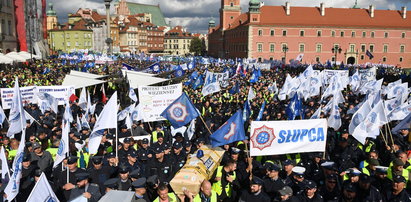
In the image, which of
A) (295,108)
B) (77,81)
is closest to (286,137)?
(295,108)

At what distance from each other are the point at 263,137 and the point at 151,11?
592 feet

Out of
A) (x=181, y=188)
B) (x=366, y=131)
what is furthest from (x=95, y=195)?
(x=366, y=131)

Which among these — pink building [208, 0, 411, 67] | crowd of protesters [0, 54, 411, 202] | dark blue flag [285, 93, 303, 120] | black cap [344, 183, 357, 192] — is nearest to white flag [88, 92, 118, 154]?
crowd of protesters [0, 54, 411, 202]

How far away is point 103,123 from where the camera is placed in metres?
7.05

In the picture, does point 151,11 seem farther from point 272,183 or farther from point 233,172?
point 272,183

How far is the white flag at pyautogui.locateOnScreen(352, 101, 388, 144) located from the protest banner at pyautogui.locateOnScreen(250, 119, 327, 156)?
134cm

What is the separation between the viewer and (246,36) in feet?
243

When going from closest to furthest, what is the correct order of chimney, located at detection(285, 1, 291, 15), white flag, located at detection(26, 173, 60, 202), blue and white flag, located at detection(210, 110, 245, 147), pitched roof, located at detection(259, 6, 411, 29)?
white flag, located at detection(26, 173, 60, 202) → blue and white flag, located at detection(210, 110, 245, 147) → pitched roof, located at detection(259, 6, 411, 29) → chimney, located at detection(285, 1, 291, 15)

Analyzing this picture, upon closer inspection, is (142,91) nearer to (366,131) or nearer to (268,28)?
(366,131)

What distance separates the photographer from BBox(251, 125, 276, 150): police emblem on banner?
261 inches

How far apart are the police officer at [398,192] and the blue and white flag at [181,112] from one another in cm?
464

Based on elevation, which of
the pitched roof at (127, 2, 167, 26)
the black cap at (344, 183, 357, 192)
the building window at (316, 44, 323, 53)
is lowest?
the black cap at (344, 183, 357, 192)

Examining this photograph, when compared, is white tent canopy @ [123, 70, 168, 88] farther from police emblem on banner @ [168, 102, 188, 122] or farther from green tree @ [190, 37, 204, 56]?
green tree @ [190, 37, 204, 56]

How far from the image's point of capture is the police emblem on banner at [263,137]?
6.64 meters
